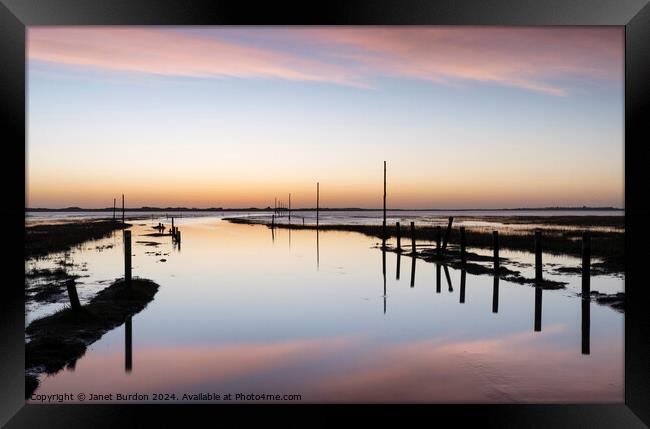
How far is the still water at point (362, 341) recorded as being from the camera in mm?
8609

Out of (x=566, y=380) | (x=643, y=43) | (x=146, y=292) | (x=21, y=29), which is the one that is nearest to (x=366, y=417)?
(x=643, y=43)

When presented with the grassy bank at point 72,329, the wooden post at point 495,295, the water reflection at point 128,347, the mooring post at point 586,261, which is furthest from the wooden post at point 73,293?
the mooring post at point 586,261

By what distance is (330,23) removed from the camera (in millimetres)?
5059

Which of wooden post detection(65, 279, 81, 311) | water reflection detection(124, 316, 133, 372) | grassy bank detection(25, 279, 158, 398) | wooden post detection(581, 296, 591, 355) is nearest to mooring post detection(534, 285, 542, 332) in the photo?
wooden post detection(581, 296, 591, 355)

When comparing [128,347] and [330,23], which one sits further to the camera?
[128,347]

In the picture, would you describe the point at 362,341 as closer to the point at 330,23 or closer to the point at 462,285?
the point at 462,285

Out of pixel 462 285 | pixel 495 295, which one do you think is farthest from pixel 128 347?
pixel 462 285

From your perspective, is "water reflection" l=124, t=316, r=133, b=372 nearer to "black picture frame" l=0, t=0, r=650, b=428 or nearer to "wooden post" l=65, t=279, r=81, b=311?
"wooden post" l=65, t=279, r=81, b=311

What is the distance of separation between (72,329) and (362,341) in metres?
6.37

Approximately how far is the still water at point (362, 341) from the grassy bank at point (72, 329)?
27 centimetres

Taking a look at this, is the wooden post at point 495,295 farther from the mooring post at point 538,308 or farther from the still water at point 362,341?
the mooring post at point 538,308

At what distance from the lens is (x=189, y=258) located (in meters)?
29.2

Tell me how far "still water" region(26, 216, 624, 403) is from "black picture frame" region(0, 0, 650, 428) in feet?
6.24

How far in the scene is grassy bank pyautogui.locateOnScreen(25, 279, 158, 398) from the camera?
29.0 ft
